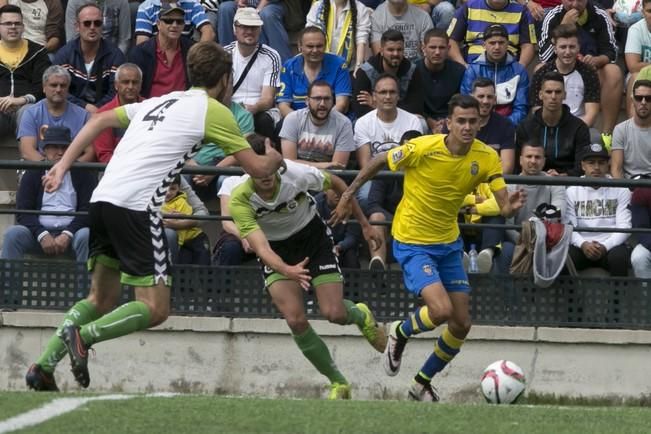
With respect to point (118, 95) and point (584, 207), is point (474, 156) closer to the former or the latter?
point (584, 207)

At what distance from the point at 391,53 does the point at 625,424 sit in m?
6.23

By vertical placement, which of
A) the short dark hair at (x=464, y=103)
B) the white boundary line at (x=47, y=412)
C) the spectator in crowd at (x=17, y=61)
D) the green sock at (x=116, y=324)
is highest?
the short dark hair at (x=464, y=103)

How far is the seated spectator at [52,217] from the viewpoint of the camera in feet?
39.6

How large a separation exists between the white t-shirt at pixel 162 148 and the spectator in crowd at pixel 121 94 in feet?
13.6

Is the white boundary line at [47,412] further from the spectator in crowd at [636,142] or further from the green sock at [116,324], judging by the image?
the spectator in crowd at [636,142]

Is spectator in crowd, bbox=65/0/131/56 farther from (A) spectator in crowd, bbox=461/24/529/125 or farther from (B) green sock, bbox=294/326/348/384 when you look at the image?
(B) green sock, bbox=294/326/348/384

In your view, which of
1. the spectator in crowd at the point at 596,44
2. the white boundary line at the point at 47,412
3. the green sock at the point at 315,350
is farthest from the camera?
the spectator in crowd at the point at 596,44

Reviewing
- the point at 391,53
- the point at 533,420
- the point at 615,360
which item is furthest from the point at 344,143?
the point at 533,420

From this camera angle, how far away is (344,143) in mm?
12578

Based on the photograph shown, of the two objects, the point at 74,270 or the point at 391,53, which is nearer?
the point at 74,270

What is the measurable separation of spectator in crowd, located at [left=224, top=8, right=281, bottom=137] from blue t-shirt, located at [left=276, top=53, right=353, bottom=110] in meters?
0.08

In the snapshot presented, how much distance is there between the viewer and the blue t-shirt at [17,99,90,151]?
12.7 m

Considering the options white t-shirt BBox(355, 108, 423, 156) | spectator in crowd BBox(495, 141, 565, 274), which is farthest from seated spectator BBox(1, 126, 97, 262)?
spectator in crowd BBox(495, 141, 565, 274)

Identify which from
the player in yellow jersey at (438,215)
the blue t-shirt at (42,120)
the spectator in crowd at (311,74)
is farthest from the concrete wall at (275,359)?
the spectator in crowd at (311,74)
